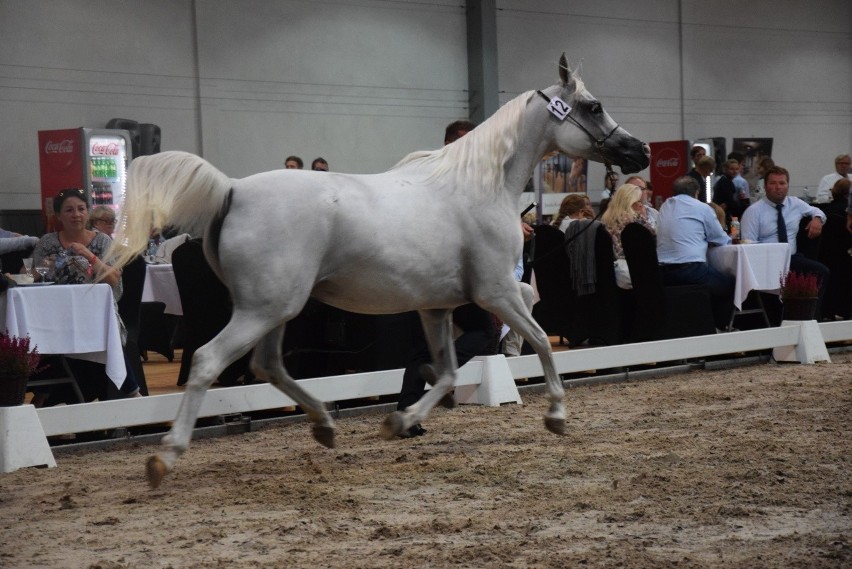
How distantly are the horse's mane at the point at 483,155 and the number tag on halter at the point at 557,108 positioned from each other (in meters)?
0.13

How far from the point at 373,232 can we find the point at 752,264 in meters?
5.25

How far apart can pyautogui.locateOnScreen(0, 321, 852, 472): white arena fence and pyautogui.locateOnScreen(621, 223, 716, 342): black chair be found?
0.39 meters

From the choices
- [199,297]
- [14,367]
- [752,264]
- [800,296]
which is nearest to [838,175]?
[752,264]

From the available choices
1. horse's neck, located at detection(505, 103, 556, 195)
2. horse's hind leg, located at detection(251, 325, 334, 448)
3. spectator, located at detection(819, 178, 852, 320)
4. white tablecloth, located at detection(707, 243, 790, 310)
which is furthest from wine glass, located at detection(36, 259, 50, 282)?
spectator, located at detection(819, 178, 852, 320)

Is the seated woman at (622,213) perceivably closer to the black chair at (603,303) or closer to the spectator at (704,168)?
the black chair at (603,303)

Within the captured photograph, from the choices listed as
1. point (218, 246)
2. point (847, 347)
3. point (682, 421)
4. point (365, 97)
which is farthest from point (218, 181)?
point (365, 97)

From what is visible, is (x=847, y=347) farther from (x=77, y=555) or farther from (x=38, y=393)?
(x=77, y=555)

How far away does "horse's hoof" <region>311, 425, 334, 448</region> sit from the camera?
5133 mm

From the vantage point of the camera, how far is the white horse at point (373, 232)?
452 cm

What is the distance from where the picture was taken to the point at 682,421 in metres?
6.04

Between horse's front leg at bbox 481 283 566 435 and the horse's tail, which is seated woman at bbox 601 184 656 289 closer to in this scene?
horse's front leg at bbox 481 283 566 435

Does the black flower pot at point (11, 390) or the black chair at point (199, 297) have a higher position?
the black chair at point (199, 297)

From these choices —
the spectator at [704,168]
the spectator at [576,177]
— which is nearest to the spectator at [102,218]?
the spectator at [704,168]

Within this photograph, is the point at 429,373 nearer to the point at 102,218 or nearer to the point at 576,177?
the point at 102,218
